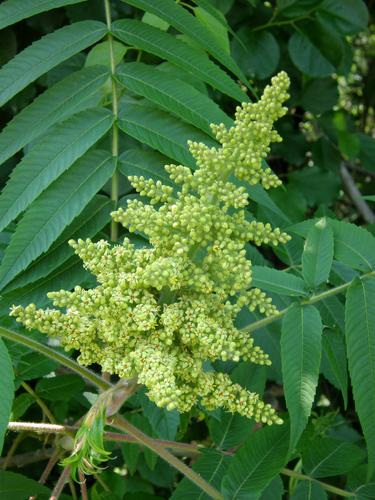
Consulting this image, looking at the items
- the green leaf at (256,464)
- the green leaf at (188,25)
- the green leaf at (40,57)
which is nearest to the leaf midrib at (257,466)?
the green leaf at (256,464)

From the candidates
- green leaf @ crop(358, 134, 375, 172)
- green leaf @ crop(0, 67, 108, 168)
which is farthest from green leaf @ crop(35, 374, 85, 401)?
green leaf @ crop(358, 134, 375, 172)

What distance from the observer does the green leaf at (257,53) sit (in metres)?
3.20

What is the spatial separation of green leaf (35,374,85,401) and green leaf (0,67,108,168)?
0.78 m

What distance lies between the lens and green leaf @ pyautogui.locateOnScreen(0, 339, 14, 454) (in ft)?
4.41

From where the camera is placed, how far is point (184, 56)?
1.89 meters

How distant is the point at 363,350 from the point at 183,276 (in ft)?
1.33

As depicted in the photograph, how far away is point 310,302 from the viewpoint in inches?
62.0

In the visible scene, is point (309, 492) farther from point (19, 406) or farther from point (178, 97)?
point (178, 97)

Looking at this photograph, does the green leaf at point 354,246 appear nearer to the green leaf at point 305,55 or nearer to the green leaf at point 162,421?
the green leaf at point 162,421

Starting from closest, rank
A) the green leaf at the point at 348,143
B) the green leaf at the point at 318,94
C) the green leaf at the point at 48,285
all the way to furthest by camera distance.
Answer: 1. the green leaf at the point at 48,285
2. the green leaf at the point at 318,94
3. the green leaf at the point at 348,143

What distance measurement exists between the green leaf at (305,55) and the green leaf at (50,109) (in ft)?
5.15

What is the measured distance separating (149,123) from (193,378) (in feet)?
2.43

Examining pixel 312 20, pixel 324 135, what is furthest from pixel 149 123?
pixel 324 135

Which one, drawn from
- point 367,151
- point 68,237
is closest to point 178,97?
Result: point 68,237
